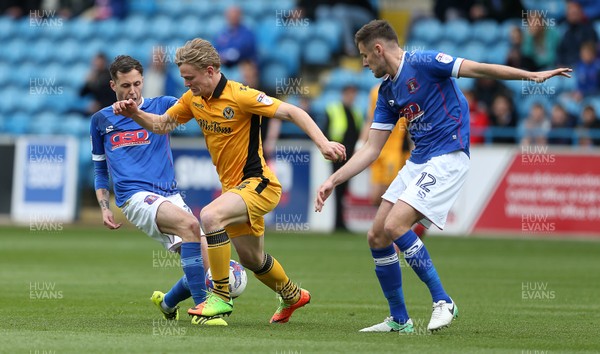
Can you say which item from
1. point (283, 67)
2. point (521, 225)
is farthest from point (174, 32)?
point (521, 225)

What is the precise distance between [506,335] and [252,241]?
207 cm

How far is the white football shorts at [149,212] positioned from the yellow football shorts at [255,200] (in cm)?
52

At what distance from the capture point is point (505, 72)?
809cm

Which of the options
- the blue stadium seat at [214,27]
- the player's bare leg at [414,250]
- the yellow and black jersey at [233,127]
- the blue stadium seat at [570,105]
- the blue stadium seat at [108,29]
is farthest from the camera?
the blue stadium seat at [108,29]

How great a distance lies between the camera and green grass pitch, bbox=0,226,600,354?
7.71 meters

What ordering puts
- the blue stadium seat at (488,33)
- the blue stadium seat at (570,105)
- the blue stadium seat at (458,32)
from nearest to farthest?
the blue stadium seat at (570,105)
the blue stadium seat at (488,33)
the blue stadium seat at (458,32)

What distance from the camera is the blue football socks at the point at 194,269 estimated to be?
29.4ft


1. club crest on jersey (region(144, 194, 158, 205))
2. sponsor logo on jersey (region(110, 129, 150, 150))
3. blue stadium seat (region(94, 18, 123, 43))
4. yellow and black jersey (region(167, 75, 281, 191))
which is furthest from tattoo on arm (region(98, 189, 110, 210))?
blue stadium seat (region(94, 18, 123, 43))

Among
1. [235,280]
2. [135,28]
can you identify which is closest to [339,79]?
[135,28]

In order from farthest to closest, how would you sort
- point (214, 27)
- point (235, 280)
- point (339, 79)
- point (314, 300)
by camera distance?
point (214, 27)
point (339, 79)
point (314, 300)
point (235, 280)

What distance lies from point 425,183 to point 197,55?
1943mm

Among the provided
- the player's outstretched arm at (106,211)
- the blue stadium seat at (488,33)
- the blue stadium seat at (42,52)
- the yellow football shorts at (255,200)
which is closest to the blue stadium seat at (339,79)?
the blue stadium seat at (488,33)

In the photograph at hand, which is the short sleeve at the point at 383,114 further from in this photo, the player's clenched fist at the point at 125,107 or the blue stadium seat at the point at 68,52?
the blue stadium seat at the point at 68,52

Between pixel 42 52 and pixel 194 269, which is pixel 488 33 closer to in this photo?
pixel 42 52
